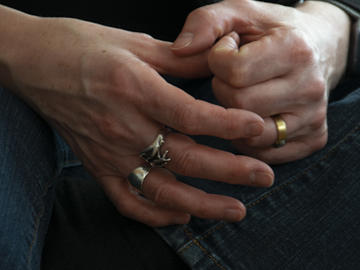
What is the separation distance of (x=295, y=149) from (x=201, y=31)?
0.28 metres

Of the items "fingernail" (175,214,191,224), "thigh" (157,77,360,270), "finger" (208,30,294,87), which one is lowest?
"fingernail" (175,214,191,224)

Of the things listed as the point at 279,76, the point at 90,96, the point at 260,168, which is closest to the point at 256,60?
the point at 279,76

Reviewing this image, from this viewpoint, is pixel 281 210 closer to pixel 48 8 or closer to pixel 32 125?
pixel 32 125

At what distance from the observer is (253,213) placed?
0.58m

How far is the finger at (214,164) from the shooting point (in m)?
0.55

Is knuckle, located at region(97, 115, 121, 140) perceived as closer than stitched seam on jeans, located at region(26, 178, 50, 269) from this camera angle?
No

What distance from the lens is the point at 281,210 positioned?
580 millimetres

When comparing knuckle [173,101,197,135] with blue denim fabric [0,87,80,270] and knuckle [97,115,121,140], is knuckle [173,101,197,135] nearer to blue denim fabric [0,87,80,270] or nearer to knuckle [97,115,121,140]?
knuckle [97,115,121,140]

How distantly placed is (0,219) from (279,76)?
1.58 ft

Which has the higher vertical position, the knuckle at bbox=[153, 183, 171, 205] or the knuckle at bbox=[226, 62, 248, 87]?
the knuckle at bbox=[226, 62, 248, 87]

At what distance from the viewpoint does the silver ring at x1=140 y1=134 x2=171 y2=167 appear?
0.59 m

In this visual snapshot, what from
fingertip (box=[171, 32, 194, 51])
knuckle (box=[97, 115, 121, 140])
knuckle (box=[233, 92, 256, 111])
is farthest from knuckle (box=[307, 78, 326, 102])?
knuckle (box=[97, 115, 121, 140])

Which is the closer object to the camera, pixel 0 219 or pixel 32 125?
pixel 0 219

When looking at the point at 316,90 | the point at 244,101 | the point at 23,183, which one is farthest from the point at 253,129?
the point at 23,183
